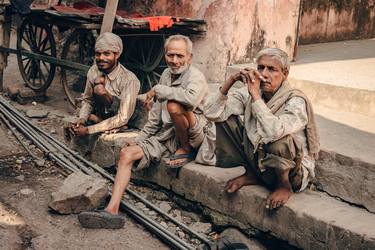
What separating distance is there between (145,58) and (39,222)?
4.17 m

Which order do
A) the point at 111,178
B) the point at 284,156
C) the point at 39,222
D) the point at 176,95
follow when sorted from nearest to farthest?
the point at 284,156
the point at 39,222
the point at 176,95
the point at 111,178

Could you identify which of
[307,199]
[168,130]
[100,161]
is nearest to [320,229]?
[307,199]

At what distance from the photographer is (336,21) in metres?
9.34

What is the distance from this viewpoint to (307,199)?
3.81m

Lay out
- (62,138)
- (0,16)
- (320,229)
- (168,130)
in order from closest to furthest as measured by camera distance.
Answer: (320,229), (168,130), (62,138), (0,16)

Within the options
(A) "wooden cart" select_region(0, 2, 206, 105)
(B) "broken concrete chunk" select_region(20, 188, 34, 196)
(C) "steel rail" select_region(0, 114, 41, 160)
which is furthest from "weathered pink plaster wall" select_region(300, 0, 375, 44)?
(B) "broken concrete chunk" select_region(20, 188, 34, 196)

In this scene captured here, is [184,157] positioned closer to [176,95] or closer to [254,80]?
[176,95]

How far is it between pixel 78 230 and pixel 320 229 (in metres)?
1.94

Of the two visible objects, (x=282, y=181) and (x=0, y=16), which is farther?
(x=0, y=16)

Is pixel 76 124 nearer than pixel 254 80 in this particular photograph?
No

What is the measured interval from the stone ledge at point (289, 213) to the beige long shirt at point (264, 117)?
33 cm

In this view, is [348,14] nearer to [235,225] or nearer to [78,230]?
[235,225]

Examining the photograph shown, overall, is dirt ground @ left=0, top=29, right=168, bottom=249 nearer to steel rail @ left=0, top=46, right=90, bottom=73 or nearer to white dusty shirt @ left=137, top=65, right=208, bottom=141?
white dusty shirt @ left=137, top=65, right=208, bottom=141

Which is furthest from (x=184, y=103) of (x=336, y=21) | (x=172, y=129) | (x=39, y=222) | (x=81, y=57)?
(x=336, y=21)
